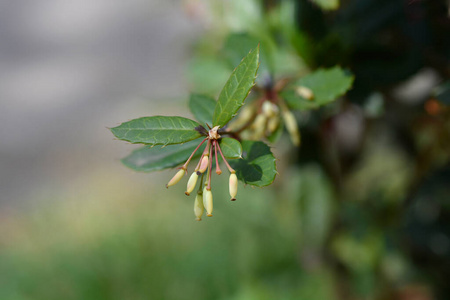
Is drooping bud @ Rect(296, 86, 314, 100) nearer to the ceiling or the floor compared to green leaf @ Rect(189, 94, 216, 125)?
nearer to the ceiling

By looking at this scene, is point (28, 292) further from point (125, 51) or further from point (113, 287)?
point (125, 51)

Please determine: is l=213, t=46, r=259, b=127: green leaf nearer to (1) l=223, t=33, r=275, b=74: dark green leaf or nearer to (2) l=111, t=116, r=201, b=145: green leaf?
(2) l=111, t=116, r=201, b=145: green leaf

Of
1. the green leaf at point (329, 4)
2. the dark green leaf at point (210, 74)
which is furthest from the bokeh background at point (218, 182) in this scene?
the green leaf at point (329, 4)

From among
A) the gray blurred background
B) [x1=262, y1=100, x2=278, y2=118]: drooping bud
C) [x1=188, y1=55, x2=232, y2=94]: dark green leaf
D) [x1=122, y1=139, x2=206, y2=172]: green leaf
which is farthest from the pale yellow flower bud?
the gray blurred background

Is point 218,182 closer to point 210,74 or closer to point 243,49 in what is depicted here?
point 210,74

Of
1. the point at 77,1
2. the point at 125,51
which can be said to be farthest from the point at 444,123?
the point at 77,1

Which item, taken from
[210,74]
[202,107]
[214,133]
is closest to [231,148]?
[214,133]
